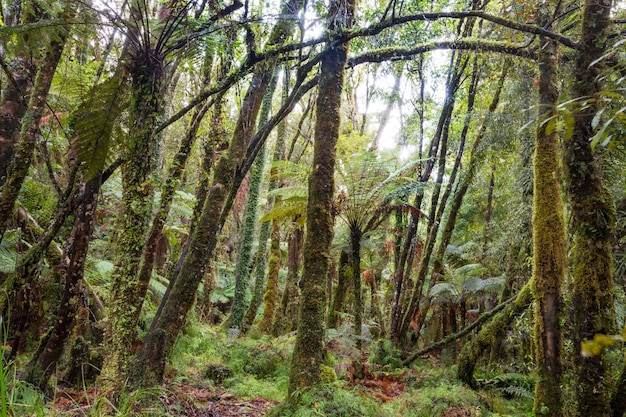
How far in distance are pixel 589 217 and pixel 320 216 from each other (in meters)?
1.99

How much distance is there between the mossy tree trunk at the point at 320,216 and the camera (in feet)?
10.7

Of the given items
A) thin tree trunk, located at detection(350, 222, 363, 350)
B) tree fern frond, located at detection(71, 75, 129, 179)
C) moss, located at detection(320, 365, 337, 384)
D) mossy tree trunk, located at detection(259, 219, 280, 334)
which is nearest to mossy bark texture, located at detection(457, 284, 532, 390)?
thin tree trunk, located at detection(350, 222, 363, 350)

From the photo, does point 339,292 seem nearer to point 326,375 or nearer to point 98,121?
point 326,375

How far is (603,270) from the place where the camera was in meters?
2.62

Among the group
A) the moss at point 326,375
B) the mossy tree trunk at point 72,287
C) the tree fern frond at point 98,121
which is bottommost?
the moss at point 326,375

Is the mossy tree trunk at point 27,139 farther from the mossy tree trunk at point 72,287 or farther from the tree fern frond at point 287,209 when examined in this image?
the tree fern frond at point 287,209

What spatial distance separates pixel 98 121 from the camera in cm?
293

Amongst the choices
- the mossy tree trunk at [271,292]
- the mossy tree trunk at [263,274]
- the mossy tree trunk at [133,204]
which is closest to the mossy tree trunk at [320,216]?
the mossy tree trunk at [133,204]

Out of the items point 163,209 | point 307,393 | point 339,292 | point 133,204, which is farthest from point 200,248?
point 339,292

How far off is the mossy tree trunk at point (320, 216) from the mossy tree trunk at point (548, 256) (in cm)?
171

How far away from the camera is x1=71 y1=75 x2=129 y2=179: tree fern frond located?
288 cm

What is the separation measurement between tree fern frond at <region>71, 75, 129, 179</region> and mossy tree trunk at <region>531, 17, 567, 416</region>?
3239 mm

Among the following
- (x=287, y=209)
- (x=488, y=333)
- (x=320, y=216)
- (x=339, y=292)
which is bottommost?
(x=488, y=333)

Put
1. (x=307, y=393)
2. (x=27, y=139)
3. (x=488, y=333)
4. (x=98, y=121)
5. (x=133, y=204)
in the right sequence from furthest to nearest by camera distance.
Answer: (x=488, y=333) → (x=27, y=139) → (x=307, y=393) → (x=98, y=121) → (x=133, y=204)
